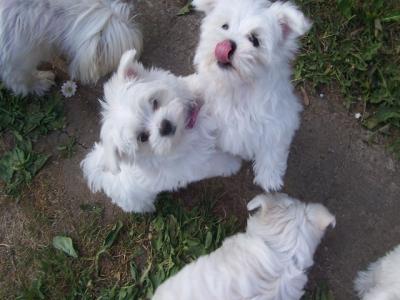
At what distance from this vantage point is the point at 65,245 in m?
3.93

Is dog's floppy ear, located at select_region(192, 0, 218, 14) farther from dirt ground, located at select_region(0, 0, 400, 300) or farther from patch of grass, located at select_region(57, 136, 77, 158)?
patch of grass, located at select_region(57, 136, 77, 158)

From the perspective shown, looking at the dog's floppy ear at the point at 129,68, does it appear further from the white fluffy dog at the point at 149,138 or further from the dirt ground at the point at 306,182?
the dirt ground at the point at 306,182

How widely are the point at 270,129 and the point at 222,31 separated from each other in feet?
2.50

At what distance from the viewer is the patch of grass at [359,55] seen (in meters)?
3.71

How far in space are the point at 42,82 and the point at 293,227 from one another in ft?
8.88

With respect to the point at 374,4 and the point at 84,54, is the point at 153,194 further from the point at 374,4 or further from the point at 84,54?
the point at 374,4

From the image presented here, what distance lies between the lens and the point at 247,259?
2.64 m

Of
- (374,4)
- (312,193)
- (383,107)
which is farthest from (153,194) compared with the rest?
(374,4)

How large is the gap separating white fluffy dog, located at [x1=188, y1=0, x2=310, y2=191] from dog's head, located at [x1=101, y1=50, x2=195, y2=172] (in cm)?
32

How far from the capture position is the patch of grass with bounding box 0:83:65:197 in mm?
4059

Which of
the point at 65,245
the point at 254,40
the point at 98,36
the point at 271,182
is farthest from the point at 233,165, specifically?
the point at 65,245

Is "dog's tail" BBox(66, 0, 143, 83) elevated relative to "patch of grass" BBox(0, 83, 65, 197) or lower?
elevated

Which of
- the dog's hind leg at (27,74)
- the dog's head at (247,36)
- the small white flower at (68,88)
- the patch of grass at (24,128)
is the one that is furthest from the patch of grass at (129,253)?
→ the dog's head at (247,36)

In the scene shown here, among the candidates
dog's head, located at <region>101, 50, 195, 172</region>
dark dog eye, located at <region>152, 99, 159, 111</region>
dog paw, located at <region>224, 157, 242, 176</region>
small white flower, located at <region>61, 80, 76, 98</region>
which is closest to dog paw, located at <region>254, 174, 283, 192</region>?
dog paw, located at <region>224, 157, 242, 176</region>
